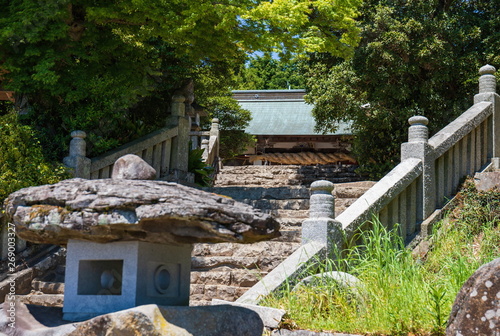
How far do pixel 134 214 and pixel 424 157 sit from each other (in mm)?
4814

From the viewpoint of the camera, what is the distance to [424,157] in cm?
735

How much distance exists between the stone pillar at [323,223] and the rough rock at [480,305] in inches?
100

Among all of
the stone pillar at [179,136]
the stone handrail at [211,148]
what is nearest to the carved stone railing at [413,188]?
the stone pillar at [179,136]

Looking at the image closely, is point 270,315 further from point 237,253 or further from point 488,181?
point 488,181

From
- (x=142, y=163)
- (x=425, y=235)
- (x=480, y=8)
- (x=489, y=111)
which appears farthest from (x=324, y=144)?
(x=142, y=163)

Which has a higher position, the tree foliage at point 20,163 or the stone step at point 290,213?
the tree foliage at point 20,163

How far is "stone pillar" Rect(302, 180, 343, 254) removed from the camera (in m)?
5.82

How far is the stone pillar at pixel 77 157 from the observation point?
318 inches

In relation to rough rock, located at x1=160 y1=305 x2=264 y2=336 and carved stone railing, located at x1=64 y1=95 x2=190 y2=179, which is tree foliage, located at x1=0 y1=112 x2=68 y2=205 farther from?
rough rock, located at x1=160 y1=305 x2=264 y2=336

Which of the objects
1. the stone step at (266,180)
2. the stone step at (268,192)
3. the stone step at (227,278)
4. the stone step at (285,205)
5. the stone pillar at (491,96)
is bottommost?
the stone step at (227,278)

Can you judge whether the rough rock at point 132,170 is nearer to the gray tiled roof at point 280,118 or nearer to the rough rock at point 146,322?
the rough rock at point 146,322

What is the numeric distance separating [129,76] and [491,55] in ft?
22.6

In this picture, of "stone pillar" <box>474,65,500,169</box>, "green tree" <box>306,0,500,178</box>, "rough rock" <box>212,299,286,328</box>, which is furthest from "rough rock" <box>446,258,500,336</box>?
"green tree" <box>306,0,500,178</box>

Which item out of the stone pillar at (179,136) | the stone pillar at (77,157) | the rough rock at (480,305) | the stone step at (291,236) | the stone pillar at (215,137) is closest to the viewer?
the rough rock at (480,305)
